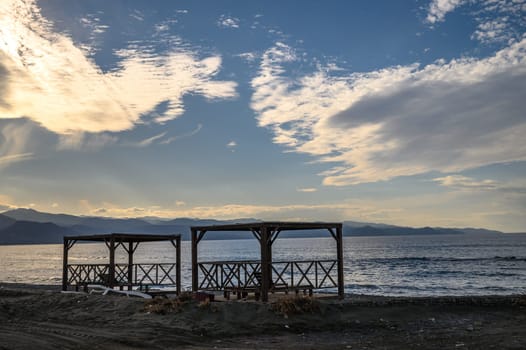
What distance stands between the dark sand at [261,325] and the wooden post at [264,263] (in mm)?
1886

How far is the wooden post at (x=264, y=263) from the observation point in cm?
1850

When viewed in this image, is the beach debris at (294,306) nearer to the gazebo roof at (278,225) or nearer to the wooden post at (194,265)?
the gazebo roof at (278,225)

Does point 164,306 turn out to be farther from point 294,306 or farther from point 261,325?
point 294,306

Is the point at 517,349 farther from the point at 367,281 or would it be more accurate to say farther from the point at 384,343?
the point at 367,281

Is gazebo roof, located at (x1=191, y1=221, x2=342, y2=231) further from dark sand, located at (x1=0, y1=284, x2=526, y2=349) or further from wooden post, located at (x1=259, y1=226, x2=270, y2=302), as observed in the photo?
dark sand, located at (x1=0, y1=284, x2=526, y2=349)

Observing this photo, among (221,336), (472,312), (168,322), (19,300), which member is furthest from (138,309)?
(472,312)

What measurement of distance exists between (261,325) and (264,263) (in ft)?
13.2

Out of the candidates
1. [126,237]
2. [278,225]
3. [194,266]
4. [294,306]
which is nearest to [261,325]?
[294,306]

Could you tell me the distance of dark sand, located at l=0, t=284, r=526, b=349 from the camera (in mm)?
12555

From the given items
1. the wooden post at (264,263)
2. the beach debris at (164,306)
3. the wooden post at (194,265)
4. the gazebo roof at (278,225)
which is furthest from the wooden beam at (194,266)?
the beach debris at (164,306)

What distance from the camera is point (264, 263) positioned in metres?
19.0

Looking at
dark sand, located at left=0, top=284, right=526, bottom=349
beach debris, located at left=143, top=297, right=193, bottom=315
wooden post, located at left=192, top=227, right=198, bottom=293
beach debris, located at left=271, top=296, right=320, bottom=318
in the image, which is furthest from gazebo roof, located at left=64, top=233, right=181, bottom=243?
beach debris, located at left=271, top=296, right=320, bottom=318

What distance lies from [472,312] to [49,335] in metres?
12.8

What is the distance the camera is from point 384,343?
12.9m
